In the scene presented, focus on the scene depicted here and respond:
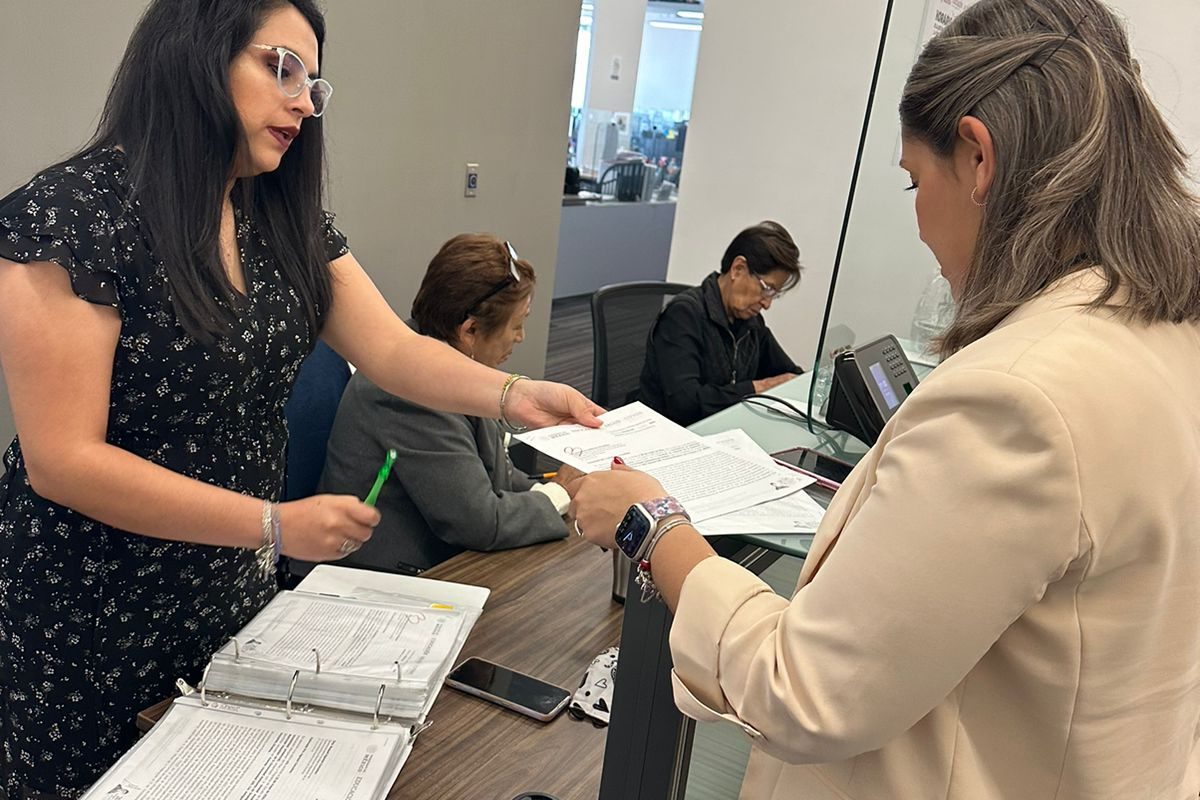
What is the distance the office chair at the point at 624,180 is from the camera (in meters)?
7.81

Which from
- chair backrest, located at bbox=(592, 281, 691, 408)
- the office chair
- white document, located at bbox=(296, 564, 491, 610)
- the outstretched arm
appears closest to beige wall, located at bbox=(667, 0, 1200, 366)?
chair backrest, located at bbox=(592, 281, 691, 408)

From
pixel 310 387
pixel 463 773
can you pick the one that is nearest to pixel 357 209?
pixel 310 387

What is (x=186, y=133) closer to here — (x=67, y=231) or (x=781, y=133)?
(x=67, y=231)

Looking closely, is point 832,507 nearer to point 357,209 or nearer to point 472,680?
point 472,680

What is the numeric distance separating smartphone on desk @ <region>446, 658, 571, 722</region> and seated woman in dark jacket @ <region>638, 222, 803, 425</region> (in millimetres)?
1768

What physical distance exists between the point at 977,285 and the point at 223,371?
3.12ft

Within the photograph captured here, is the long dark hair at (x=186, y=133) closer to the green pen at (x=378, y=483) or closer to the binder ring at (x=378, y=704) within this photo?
the green pen at (x=378, y=483)

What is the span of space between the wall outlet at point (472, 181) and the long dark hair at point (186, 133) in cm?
210

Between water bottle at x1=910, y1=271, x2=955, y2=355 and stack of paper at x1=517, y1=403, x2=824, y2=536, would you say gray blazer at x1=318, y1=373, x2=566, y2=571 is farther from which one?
water bottle at x1=910, y1=271, x2=955, y2=355

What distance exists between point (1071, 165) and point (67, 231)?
3.56ft

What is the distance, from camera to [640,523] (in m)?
0.90

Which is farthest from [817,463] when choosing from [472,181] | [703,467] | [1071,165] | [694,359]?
[472,181]

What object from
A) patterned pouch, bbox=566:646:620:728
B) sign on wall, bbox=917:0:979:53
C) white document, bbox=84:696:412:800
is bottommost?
patterned pouch, bbox=566:646:620:728

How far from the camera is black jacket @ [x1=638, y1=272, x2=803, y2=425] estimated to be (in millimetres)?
3053
